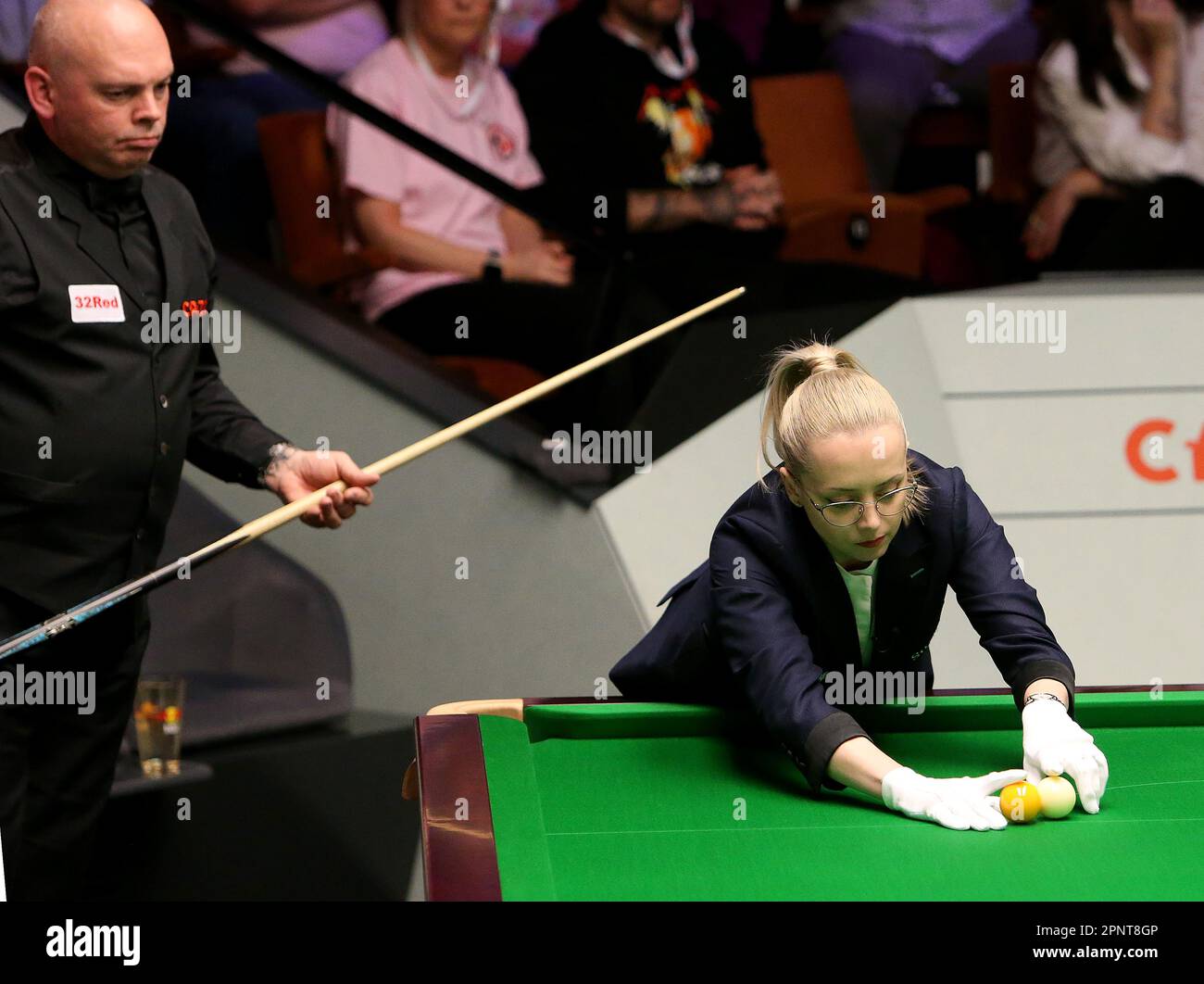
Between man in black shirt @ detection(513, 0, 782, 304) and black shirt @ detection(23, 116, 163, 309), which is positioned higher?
man in black shirt @ detection(513, 0, 782, 304)

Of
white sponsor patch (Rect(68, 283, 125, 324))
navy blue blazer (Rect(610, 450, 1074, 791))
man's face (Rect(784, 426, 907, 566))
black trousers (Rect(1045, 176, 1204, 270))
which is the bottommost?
navy blue blazer (Rect(610, 450, 1074, 791))

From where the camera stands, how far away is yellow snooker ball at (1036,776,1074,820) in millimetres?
1778

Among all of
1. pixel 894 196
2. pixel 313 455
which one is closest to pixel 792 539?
pixel 313 455

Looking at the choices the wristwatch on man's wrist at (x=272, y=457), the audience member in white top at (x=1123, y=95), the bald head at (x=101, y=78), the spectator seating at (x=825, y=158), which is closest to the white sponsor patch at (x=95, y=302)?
the bald head at (x=101, y=78)

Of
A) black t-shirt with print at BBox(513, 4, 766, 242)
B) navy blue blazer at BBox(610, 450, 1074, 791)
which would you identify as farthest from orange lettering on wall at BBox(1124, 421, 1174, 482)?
navy blue blazer at BBox(610, 450, 1074, 791)

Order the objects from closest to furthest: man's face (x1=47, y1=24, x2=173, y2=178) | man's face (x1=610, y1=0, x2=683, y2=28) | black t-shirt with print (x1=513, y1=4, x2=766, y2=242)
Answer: man's face (x1=47, y1=24, x2=173, y2=178) < black t-shirt with print (x1=513, y1=4, x2=766, y2=242) < man's face (x1=610, y1=0, x2=683, y2=28)

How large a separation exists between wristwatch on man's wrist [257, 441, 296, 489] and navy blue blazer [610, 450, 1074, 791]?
634 millimetres

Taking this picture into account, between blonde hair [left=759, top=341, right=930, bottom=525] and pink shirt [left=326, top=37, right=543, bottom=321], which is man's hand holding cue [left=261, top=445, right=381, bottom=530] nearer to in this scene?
blonde hair [left=759, top=341, right=930, bottom=525]

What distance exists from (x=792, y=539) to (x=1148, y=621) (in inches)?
96.2

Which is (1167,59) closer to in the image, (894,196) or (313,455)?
(894,196)

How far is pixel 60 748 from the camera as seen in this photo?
2.41m

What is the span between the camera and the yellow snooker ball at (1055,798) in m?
1.78

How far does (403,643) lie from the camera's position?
372 cm
